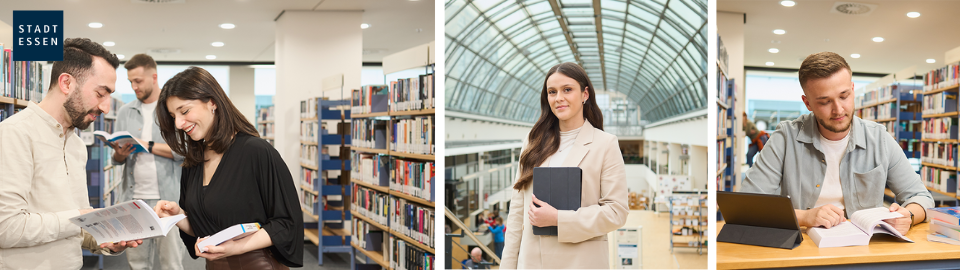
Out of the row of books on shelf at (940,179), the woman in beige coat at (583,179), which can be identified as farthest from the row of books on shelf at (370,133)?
the row of books on shelf at (940,179)

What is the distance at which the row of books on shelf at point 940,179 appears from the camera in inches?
252

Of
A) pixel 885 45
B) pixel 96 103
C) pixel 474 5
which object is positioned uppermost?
pixel 474 5

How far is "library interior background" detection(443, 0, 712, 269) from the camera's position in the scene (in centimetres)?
1576

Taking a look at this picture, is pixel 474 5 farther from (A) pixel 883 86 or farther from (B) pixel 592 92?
(B) pixel 592 92

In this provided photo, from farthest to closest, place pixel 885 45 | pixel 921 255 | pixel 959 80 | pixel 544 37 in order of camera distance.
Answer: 1. pixel 544 37
2. pixel 885 45
3. pixel 959 80
4. pixel 921 255

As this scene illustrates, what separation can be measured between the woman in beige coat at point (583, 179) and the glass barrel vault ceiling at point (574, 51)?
11.7 m

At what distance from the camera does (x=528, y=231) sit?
1688mm

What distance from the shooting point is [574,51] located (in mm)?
17625

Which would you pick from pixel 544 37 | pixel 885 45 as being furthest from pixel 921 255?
pixel 544 37

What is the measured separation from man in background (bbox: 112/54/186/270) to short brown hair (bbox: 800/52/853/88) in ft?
10.6

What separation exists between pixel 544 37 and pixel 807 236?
1800 centimetres

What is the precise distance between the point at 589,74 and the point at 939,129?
423 inches

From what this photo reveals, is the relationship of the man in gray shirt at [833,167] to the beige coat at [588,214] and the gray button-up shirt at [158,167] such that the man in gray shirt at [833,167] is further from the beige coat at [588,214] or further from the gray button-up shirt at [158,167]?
the gray button-up shirt at [158,167]

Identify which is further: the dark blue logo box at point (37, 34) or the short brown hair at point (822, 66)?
the dark blue logo box at point (37, 34)
